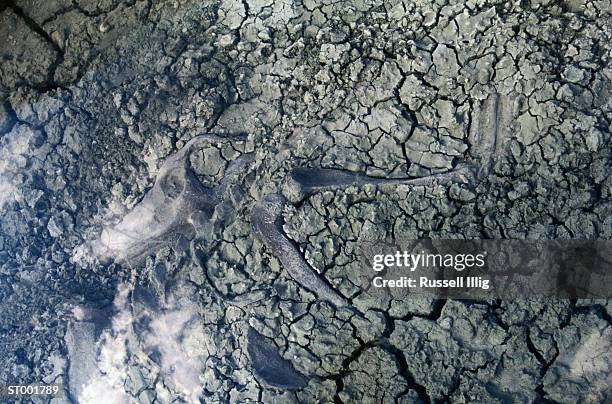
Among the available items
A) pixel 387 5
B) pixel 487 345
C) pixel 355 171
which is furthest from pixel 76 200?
pixel 487 345

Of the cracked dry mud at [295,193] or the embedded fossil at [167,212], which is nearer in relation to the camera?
the cracked dry mud at [295,193]

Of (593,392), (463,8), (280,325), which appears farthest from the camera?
(463,8)

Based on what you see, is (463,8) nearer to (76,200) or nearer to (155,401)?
(76,200)

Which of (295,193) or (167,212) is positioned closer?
(295,193)

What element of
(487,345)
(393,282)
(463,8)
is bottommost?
(487,345)

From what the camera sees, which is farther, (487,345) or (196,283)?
(196,283)

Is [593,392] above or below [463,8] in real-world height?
below

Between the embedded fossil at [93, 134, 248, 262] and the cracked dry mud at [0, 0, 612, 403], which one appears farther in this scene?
the embedded fossil at [93, 134, 248, 262]

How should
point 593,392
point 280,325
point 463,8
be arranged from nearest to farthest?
point 593,392
point 280,325
point 463,8
